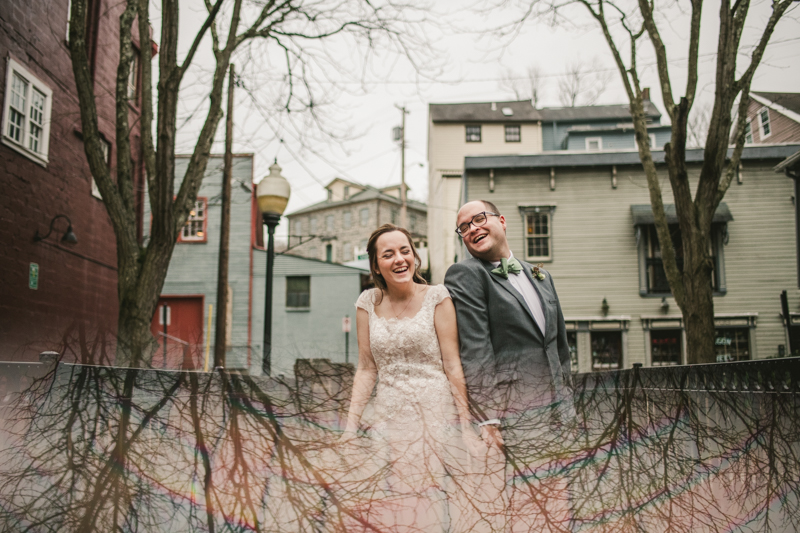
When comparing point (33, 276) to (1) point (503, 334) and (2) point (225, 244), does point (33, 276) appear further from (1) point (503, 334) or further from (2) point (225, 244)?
(1) point (503, 334)

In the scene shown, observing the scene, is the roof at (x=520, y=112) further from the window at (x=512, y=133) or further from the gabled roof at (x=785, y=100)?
the gabled roof at (x=785, y=100)

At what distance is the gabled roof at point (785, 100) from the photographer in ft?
17.5

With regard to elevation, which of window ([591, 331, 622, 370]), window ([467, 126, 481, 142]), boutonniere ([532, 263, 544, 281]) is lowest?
window ([591, 331, 622, 370])

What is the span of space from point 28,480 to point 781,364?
199 centimetres

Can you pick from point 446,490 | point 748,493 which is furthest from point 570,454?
point 748,493

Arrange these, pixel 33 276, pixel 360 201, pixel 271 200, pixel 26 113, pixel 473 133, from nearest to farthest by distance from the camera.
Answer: pixel 271 200
pixel 26 113
pixel 33 276
pixel 473 133
pixel 360 201

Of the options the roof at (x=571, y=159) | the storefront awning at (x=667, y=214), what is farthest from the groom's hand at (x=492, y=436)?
the roof at (x=571, y=159)

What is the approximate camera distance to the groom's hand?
53.4 inches

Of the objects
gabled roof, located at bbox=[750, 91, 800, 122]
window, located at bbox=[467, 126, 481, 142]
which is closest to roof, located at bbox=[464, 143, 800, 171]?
gabled roof, located at bbox=[750, 91, 800, 122]

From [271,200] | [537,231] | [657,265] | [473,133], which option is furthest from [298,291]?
[271,200]

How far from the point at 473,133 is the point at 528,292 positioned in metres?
27.8

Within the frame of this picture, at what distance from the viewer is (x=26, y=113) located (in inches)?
346

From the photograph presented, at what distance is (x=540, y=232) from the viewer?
1639cm

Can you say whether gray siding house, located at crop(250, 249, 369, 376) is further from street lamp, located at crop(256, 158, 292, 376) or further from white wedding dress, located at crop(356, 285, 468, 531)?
white wedding dress, located at crop(356, 285, 468, 531)
